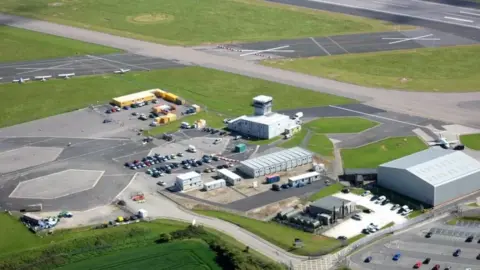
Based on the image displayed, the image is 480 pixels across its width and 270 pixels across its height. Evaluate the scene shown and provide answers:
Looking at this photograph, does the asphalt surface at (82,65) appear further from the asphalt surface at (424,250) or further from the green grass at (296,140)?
the asphalt surface at (424,250)

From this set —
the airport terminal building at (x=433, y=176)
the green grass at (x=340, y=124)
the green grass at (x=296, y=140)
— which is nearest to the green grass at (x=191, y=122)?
the green grass at (x=296, y=140)

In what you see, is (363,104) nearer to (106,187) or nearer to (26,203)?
(106,187)

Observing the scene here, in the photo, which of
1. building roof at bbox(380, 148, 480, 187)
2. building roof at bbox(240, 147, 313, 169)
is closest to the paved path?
building roof at bbox(380, 148, 480, 187)

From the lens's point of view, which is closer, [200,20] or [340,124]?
[340,124]

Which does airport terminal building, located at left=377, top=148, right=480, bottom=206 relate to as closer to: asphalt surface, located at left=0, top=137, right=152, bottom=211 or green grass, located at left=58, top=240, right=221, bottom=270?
green grass, located at left=58, top=240, right=221, bottom=270

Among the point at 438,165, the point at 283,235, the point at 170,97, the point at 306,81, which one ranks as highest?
the point at 438,165

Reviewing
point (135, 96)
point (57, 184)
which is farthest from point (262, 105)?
point (57, 184)

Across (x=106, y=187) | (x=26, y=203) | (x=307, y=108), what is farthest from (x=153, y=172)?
(x=307, y=108)

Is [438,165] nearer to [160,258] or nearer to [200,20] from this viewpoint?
[160,258]

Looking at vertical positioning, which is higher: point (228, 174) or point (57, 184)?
point (228, 174)
